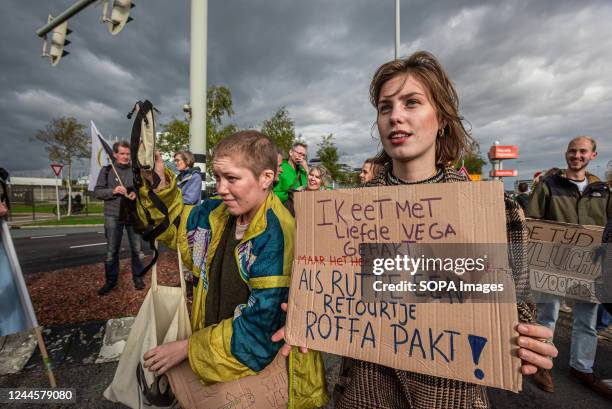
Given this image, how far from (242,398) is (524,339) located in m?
1.06

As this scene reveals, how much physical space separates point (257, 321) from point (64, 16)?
26.8ft

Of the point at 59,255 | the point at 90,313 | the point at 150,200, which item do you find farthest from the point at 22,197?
the point at 150,200

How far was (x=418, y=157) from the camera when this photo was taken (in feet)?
3.98

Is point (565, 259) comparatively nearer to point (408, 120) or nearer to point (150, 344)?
point (408, 120)

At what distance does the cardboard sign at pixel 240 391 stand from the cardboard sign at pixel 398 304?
0.78ft

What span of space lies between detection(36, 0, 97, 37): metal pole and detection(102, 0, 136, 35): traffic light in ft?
2.34

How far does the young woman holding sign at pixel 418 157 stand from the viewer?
1016mm

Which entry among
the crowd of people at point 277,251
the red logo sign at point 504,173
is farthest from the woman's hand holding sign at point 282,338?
the red logo sign at point 504,173

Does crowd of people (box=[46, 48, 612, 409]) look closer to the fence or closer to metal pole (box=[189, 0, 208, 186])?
metal pole (box=[189, 0, 208, 186])

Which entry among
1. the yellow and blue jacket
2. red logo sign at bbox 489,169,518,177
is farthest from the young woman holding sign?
red logo sign at bbox 489,169,518,177

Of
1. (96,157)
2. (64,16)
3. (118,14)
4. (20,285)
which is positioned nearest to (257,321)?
(20,285)

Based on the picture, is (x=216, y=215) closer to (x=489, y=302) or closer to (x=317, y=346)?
(x=317, y=346)

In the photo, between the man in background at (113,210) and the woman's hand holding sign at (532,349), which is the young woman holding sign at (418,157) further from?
the man in background at (113,210)

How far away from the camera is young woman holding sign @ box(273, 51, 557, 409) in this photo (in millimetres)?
1016
